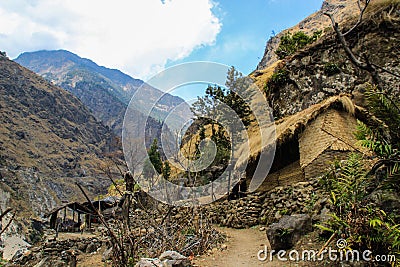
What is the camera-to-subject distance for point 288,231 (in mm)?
5426

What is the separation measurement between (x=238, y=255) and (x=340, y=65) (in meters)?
10.4

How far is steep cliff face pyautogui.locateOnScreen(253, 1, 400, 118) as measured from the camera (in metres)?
12.2

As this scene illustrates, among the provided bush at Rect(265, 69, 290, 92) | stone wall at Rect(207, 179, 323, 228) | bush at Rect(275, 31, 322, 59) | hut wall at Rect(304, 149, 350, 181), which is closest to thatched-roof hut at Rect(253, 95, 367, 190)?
hut wall at Rect(304, 149, 350, 181)

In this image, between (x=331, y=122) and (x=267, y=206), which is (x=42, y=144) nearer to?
(x=267, y=206)

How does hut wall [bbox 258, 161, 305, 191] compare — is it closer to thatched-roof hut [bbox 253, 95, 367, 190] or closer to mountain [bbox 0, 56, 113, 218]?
thatched-roof hut [bbox 253, 95, 367, 190]

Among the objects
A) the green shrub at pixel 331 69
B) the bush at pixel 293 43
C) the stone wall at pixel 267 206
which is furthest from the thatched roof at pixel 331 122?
the bush at pixel 293 43

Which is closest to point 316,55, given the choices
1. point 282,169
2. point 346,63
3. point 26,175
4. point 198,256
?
point 346,63

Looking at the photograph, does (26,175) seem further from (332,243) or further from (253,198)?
(332,243)

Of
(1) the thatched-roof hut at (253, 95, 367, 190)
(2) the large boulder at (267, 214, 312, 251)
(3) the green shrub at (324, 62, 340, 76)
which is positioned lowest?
(2) the large boulder at (267, 214, 312, 251)

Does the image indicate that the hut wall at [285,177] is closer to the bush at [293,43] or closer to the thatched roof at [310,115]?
the thatched roof at [310,115]

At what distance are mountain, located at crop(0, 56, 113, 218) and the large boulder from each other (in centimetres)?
4108

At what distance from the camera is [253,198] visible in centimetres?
1105

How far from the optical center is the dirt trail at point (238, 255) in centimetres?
590

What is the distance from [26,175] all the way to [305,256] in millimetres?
57516
